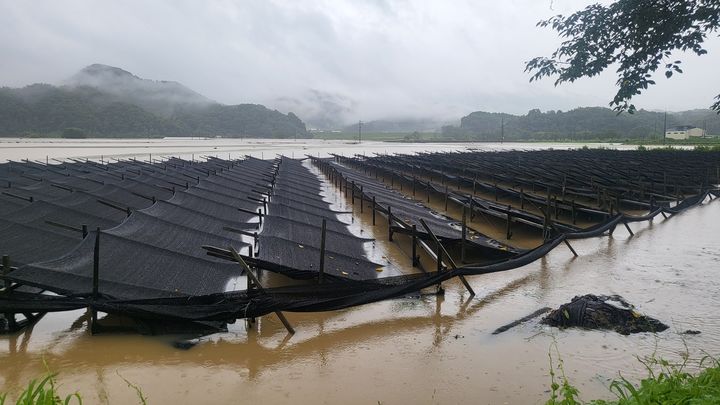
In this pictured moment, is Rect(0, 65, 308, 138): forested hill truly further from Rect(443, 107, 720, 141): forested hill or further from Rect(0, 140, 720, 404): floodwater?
Rect(0, 140, 720, 404): floodwater

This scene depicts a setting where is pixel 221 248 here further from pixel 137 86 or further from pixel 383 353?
pixel 137 86

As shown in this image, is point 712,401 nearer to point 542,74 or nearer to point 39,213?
point 542,74

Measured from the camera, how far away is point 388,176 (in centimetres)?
2919

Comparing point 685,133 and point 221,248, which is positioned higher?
point 685,133

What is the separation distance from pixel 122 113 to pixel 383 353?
3237 inches

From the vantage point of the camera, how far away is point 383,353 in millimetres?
6184

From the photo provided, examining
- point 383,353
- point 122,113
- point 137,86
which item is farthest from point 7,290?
point 137,86

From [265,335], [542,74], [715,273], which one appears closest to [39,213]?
[265,335]

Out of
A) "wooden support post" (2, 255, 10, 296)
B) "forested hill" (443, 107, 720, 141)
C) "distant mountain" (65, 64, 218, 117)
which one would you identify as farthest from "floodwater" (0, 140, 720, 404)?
"distant mountain" (65, 64, 218, 117)

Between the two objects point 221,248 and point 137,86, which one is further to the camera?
point 137,86

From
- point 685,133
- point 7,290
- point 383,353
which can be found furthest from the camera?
point 685,133

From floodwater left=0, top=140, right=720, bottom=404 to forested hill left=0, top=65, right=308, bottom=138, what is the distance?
71391 millimetres

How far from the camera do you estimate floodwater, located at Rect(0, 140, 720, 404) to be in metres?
5.18

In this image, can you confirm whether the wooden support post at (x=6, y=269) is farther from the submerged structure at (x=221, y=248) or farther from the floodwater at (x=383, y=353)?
the floodwater at (x=383, y=353)
